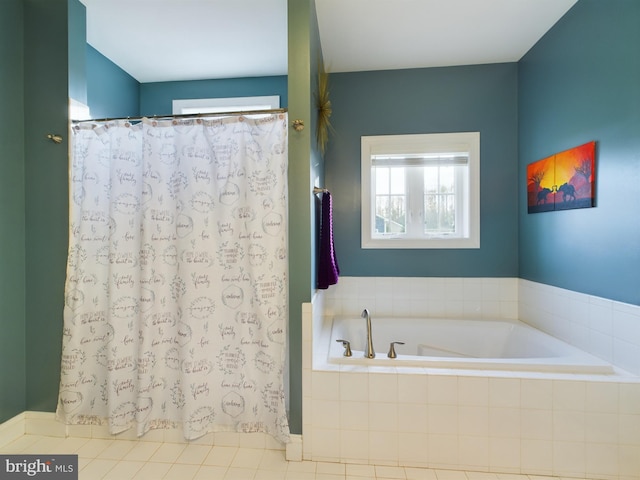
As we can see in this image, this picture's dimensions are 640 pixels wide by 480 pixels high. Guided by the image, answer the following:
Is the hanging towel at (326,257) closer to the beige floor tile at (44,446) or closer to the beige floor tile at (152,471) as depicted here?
the beige floor tile at (152,471)

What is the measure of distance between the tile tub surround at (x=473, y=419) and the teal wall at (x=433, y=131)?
0.94m

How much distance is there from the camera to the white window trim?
99.7 inches

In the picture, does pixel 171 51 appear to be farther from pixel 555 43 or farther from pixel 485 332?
pixel 485 332

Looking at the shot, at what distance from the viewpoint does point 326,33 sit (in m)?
2.04

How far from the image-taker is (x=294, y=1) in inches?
60.7

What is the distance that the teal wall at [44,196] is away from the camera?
1710 millimetres

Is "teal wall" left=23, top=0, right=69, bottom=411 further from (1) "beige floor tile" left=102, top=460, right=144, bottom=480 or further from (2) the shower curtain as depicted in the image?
(1) "beige floor tile" left=102, top=460, right=144, bottom=480

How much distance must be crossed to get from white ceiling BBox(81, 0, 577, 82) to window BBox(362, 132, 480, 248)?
2.09 ft

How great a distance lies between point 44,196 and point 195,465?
177 cm

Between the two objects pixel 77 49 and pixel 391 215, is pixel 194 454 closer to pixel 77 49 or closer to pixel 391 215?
pixel 391 215

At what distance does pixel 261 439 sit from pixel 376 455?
63 cm

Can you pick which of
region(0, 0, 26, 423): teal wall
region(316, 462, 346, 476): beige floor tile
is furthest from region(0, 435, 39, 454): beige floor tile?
region(316, 462, 346, 476): beige floor tile

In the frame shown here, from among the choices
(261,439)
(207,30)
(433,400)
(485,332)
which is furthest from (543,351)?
(207,30)

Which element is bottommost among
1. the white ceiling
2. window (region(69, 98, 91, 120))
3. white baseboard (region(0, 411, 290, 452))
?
white baseboard (region(0, 411, 290, 452))
